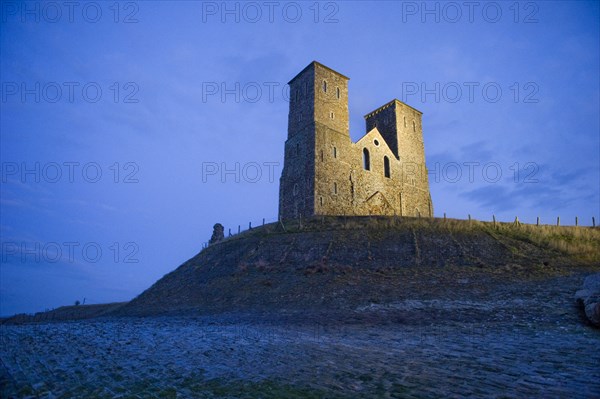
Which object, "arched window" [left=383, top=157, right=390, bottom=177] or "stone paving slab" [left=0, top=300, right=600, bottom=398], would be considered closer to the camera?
"stone paving slab" [left=0, top=300, right=600, bottom=398]

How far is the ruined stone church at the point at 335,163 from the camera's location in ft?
129

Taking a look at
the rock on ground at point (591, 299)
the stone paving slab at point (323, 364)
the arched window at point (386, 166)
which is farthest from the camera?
the arched window at point (386, 166)

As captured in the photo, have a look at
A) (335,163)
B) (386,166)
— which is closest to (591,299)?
(335,163)

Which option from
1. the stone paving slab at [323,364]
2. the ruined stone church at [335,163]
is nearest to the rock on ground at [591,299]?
the stone paving slab at [323,364]

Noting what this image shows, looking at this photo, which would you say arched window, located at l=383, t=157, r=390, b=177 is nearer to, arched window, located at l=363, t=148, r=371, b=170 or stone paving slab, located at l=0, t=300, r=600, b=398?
arched window, located at l=363, t=148, r=371, b=170

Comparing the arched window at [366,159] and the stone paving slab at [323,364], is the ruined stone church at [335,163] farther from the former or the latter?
the stone paving slab at [323,364]

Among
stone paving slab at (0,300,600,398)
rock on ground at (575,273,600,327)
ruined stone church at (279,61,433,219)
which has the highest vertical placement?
ruined stone church at (279,61,433,219)

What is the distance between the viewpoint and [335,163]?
40.8 meters

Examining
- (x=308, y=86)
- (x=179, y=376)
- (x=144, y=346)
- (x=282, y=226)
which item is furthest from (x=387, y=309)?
(x=308, y=86)

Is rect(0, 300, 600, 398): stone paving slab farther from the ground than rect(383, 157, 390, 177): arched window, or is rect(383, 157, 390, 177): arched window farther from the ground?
rect(383, 157, 390, 177): arched window

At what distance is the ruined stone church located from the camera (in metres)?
39.4

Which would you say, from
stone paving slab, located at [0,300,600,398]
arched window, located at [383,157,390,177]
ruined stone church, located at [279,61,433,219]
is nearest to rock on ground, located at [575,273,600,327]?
stone paving slab, located at [0,300,600,398]

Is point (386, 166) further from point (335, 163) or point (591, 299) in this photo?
point (591, 299)

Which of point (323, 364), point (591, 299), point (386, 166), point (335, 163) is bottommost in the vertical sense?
point (323, 364)
